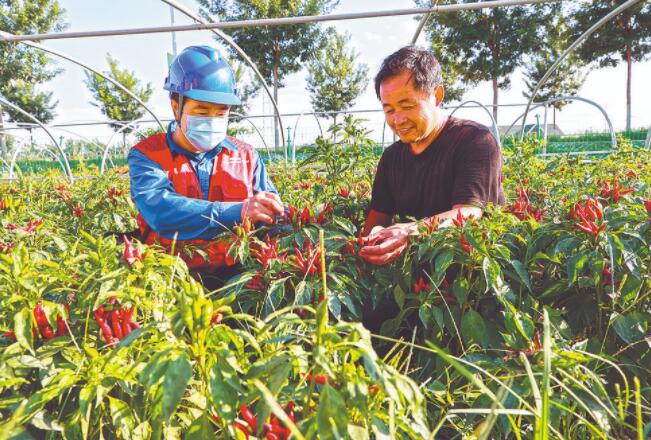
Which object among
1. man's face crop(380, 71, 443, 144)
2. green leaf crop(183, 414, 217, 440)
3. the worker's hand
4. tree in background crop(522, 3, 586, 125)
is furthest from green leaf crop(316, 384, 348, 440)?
tree in background crop(522, 3, 586, 125)

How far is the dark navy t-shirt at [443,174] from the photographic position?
193 cm

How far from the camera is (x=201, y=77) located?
1.97 meters

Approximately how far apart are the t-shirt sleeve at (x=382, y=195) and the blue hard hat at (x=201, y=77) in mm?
809

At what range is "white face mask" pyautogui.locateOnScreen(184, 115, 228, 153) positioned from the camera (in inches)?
81.4

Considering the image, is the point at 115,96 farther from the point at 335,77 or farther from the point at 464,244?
the point at 464,244

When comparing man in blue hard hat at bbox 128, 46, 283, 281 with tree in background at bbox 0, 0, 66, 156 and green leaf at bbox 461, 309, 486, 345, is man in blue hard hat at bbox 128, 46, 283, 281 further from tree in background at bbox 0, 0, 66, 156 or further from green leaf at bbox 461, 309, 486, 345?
tree in background at bbox 0, 0, 66, 156

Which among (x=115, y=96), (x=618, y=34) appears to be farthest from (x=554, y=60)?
(x=115, y=96)

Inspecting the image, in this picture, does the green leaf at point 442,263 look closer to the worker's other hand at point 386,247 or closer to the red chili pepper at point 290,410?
the worker's other hand at point 386,247

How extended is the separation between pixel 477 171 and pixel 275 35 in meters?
23.5

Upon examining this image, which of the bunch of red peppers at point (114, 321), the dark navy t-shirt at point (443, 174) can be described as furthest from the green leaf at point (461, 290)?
the bunch of red peppers at point (114, 321)

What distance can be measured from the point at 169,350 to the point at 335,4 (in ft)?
90.6

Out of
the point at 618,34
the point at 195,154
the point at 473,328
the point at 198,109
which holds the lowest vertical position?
the point at 473,328

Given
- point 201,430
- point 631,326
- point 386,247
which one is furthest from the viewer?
point 386,247

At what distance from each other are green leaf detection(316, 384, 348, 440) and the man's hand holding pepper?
31.0 inches
